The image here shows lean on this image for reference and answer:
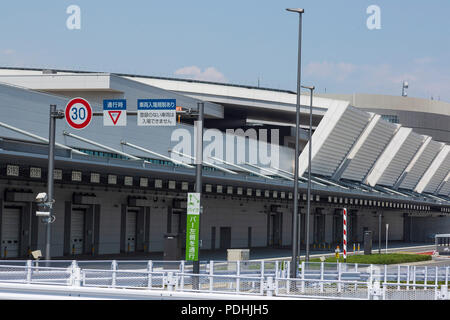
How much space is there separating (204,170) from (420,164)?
59.3m

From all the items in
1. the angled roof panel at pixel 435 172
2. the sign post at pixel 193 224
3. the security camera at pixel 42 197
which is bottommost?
the sign post at pixel 193 224

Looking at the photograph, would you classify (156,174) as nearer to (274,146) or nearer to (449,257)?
(274,146)

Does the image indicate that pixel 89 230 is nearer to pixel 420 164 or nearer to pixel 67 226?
pixel 67 226

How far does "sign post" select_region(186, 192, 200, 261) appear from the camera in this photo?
89.6 ft

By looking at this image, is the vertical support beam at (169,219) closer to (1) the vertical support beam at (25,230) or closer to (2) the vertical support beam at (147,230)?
(2) the vertical support beam at (147,230)

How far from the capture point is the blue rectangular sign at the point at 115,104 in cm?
3069

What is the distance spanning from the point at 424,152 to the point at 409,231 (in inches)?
508

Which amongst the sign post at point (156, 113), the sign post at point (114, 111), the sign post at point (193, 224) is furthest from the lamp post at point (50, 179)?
the sign post at point (193, 224)

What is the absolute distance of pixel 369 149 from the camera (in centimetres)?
8788

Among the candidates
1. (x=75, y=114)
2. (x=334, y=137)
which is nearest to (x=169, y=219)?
(x=334, y=137)

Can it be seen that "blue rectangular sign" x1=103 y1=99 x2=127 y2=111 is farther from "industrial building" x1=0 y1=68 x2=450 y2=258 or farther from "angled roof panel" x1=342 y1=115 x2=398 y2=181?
"angled roof panel" x1=342 y1=115 x2=398 y2=181

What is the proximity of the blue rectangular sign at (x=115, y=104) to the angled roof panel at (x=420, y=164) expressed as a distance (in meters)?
73.8

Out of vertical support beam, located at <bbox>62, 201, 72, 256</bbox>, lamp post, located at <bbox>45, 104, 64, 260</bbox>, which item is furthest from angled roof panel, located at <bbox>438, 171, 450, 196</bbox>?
lamp post, located at <bbox>45, 104, 64, 260</bbox>

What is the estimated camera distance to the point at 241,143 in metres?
68.2
